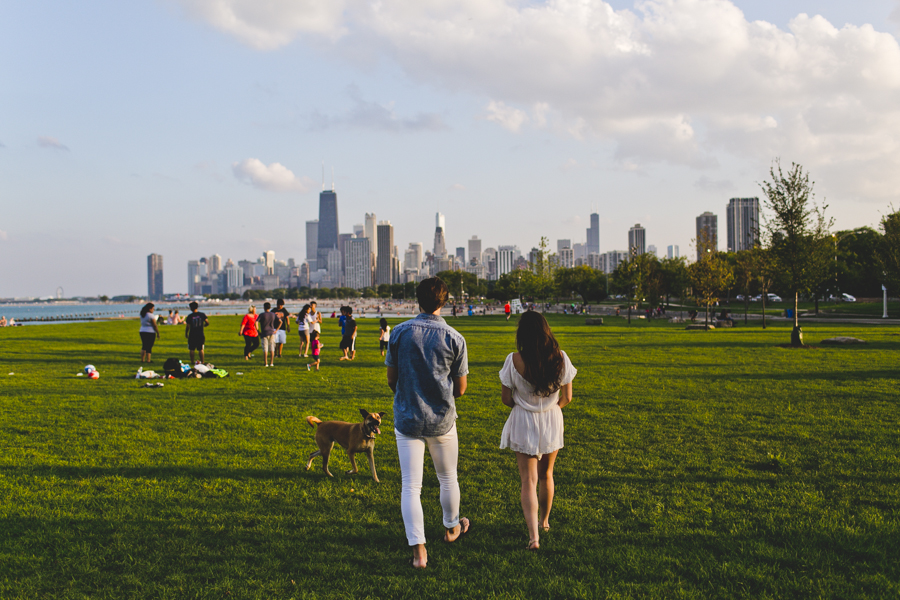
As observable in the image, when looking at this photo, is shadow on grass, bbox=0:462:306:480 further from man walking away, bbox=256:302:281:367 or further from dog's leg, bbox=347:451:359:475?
man walking away, bbox=256:302:281:367

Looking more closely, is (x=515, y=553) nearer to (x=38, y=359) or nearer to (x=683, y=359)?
(x=683, y=359)

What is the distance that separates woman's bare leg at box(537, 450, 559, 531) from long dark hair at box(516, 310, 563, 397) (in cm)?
63

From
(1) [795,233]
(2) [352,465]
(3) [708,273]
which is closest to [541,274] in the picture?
(3) [708,273]

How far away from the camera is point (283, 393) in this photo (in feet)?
37.4

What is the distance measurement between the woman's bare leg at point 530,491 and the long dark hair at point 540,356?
1.99 ft

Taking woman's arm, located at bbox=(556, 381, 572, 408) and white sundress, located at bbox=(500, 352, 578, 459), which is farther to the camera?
woman's arm, located at bbox=(556, 381, 572, 408)

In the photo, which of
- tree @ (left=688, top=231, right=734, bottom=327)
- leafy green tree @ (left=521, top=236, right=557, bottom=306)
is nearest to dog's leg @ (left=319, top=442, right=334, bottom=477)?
tree @ (left=688, top=231, right=734, bottom=327)

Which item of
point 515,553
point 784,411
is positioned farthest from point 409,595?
point 784,411

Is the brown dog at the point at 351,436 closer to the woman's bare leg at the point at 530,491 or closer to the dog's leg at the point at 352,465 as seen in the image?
the dog's leg at the point at 352,465

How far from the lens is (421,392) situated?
13.7 feet

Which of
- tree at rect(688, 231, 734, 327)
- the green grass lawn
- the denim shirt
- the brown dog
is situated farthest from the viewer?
tree at rect(688, 231, 734, 327)

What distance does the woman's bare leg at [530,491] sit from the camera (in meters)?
4.43

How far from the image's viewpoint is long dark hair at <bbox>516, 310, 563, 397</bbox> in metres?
4.21

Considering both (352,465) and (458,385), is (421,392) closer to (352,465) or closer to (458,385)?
(458,385)
